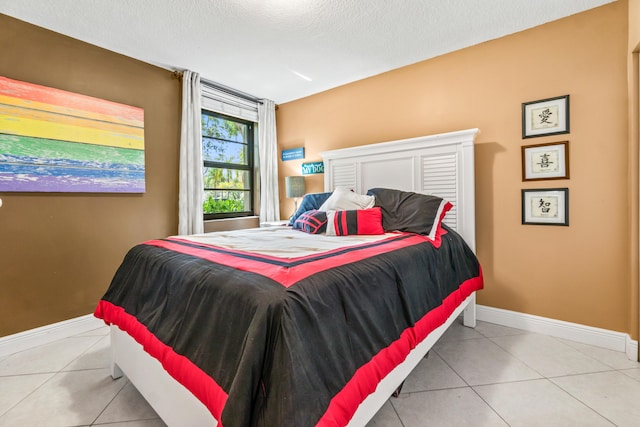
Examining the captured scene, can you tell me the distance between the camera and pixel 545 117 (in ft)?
7.46

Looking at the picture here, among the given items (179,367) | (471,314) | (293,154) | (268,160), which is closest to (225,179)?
(268,160)

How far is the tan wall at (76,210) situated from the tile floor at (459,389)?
0.41 metres

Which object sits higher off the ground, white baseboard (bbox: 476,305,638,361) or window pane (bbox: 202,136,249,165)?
window pane (bbox: 202,136,249,165)

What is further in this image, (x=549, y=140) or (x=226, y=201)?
(x=226, y=201)

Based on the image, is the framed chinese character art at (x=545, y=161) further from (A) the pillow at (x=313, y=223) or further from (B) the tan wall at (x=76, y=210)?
(B) the tan wall at (x=76, y=210)

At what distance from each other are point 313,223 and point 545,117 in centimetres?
200

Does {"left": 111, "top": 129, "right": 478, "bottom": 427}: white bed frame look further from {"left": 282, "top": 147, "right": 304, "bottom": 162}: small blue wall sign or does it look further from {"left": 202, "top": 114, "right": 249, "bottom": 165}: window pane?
{"left": 202, "top": 114, "right": 249, "bottom": 165}: window pane

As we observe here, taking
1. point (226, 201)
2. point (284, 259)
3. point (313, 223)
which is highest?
point (226, 201)

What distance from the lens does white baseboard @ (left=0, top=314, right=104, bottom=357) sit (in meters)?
2.11

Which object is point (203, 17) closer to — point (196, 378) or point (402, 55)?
point (402, 55)

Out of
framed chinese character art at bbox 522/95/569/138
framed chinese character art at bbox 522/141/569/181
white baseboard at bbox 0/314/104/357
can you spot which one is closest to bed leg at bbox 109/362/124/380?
white baseboard at bbox 0/314/104/357

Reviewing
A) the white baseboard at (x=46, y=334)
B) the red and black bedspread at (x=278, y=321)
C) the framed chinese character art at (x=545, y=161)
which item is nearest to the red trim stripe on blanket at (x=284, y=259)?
the red and black bedspread at (x=278, y=321)

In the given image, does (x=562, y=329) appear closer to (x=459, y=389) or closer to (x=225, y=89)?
(x=459, y=389)

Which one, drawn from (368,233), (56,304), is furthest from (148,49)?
(368,233)
